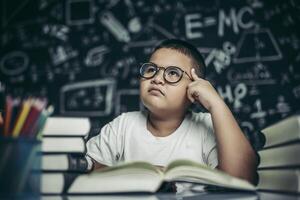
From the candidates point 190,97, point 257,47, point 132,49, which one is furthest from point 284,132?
point 132,49

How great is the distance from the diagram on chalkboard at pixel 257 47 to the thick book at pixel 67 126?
164cm

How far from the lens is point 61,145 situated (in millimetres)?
604

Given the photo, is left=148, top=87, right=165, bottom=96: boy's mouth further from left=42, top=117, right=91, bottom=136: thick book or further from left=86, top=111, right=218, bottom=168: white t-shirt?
left=42, top=117, right=91, bottom=136: thick book

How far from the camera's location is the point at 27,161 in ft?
1.73

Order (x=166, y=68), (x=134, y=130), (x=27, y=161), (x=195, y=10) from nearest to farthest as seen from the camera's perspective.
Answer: (x=27, y=161) → (x=166, y=68) → (x=134, y=130) → (x=195, y=10)

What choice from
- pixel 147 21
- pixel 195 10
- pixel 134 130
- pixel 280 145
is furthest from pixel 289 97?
pixel 280 145

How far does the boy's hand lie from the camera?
3.29ft

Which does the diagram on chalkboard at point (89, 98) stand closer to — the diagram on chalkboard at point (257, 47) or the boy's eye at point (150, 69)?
the diagram on chalkboard at point (257, 47)

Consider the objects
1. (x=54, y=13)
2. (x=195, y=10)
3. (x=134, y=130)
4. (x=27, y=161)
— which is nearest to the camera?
(x=27, y=161)

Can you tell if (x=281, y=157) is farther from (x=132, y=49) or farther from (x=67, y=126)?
(x=132, y=49)

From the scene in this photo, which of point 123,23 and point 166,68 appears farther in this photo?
point 123,23

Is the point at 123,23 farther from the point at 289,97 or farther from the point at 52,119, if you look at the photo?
the point at 52,119

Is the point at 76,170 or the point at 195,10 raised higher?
the point at 195,10

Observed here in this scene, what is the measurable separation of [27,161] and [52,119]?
4.1 inches
